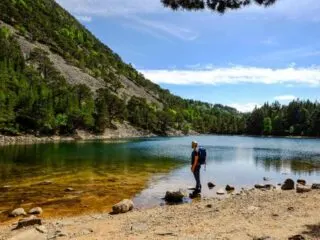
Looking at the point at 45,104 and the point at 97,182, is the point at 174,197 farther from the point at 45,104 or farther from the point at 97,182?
the point at 45,104

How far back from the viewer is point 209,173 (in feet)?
135

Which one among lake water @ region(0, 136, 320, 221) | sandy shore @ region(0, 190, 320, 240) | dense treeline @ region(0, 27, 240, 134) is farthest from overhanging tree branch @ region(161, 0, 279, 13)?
dense treeline @ region(0, 27, 240, 134)

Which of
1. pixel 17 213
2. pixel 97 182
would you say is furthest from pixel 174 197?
pixel 97 182

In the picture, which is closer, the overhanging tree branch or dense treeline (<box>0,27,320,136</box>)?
the overhanging tree branch

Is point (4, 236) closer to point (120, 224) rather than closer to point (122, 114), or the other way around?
point (120, 224)

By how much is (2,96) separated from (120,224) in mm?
96022

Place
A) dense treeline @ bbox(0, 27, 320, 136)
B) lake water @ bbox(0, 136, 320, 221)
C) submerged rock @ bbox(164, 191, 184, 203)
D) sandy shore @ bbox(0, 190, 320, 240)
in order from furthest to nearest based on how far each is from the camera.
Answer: dense treeline @ bbox(0, 27, 320, 136) → submerged rock @ bbox(164, 191, 184, 203) → lake water @ bbox(0, 136, 320, 221) → sandy shore @ bbox(0, 190, 320, 240)

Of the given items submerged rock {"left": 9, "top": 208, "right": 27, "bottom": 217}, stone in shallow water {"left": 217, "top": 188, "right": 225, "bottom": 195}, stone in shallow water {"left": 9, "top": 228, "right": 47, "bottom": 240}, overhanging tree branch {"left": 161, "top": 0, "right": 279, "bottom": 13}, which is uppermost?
overhanging tree branch {"left": 161, "top": 0, "right": 279, "bottom": 13}

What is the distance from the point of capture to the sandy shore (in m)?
14.6

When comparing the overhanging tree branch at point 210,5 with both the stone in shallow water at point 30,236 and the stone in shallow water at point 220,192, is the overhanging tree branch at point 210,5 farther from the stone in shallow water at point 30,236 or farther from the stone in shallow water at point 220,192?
the stone in shallow water at point 220,192

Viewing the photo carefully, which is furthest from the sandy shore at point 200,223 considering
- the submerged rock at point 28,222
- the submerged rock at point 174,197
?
the submerged rock at point 174,197

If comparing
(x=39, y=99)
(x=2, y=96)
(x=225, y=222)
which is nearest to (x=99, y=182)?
(x=225, y=222)

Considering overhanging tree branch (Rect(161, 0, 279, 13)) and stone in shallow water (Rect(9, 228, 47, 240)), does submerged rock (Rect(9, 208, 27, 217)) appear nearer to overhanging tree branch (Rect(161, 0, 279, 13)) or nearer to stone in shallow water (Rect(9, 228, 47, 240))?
stone in shallow water (Rect(9, 228, 47, 240))

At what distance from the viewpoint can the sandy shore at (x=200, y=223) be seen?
1460 cm
